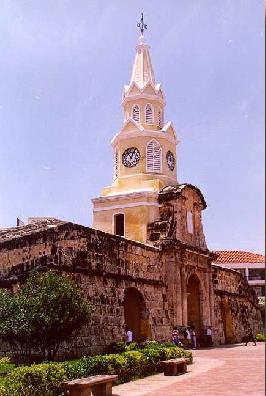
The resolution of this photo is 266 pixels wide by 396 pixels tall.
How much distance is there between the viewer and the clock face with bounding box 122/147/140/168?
97.7 feet

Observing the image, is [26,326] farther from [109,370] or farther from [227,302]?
[227,302]

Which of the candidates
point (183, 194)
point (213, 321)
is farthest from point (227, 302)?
point (183, 194)

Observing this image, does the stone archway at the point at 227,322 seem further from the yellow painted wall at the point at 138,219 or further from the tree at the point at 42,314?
the tree at the point at 42,314

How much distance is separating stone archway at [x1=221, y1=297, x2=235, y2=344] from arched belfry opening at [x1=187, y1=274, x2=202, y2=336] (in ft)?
11.5

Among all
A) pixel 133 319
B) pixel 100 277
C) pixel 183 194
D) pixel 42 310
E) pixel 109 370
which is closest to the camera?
pixel 42 310

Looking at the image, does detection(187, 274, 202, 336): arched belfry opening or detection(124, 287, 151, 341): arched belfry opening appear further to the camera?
detection(187, 274, 202, 336): arched belfry opening

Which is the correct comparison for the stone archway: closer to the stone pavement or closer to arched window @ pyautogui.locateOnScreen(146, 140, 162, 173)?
arched window @ pyautogui.locateOnScreen(146, 140, 162, 173)

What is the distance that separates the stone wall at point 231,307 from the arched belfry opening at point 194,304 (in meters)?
1.26

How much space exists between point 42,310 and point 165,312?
12.4 metres

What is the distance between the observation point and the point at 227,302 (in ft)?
106

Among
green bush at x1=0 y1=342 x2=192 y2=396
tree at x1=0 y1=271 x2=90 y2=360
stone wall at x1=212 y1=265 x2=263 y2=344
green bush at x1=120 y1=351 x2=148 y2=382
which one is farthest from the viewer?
stone wall at x1=212 y1=265 x2=263 y2=344

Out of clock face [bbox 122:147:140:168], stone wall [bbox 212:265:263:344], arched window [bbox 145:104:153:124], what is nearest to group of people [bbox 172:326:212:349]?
stone wall [bbox 212:265:263:344]

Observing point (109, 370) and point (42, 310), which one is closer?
point (42, 310)

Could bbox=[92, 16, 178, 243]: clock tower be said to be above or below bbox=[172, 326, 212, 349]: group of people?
above
